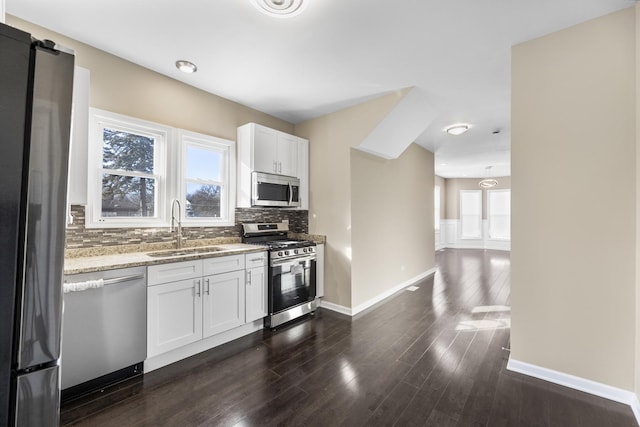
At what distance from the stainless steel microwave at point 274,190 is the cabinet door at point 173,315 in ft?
4.35

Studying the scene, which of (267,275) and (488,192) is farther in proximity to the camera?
(488,192)

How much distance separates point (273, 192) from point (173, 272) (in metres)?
1.64

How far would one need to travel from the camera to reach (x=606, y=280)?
1982 millimetres

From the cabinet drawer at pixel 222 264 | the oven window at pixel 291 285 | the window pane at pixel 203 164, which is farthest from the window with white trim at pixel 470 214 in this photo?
the cabinet drawer at pixel 222 264

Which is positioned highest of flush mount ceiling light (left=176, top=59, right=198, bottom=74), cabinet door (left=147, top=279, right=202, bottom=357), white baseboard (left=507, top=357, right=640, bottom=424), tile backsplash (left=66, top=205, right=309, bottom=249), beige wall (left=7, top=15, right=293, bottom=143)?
flush mount ceiling light (left=176, top=59, right=198, bottom=74)

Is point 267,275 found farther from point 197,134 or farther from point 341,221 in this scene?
point 197,134

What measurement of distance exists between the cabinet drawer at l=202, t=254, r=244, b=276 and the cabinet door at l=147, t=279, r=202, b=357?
0.47 feet

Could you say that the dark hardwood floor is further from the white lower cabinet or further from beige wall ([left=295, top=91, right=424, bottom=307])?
beige wall ([left=295, top=91, right=424, bottom=307])

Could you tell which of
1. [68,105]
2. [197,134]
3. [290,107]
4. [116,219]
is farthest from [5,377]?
[290,107]

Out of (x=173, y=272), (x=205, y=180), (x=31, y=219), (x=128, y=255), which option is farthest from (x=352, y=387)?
(x=205, y=180)

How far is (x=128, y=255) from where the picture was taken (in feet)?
8.29

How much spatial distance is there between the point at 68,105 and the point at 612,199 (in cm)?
314

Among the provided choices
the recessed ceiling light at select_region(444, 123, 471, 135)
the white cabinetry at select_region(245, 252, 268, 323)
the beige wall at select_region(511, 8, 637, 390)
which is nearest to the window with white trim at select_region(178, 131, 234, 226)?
the white cabinetry at select_region(245, 252, 268, 323)

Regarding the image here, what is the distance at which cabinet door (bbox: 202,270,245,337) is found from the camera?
263cm
